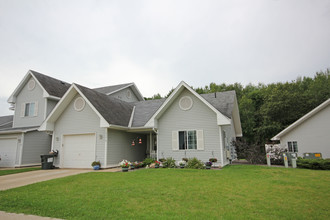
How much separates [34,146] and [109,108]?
7746 mm

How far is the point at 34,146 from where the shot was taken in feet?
55.0

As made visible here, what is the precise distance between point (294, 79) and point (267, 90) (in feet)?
16.7

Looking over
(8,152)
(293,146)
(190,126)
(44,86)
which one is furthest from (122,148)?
(293,146)

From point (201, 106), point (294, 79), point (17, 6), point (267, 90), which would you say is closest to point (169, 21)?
point (201, 106)

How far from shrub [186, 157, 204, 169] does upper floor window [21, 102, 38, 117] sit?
49.7 feet

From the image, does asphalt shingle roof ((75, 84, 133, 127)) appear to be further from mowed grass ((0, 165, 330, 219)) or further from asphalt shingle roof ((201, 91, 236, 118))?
mowed grass ((0, 165, 330, 219))

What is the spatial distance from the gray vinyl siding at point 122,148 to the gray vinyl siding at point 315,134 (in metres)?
12.4

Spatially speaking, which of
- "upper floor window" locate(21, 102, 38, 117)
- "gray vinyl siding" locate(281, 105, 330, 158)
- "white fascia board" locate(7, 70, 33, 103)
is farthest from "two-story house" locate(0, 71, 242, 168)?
"gray vinyl siding" locate(281, 105, 330, 158)

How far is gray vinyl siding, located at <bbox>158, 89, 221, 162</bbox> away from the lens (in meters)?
12.2

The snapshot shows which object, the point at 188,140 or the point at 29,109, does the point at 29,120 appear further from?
the point at 188,140

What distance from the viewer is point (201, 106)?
1273cm

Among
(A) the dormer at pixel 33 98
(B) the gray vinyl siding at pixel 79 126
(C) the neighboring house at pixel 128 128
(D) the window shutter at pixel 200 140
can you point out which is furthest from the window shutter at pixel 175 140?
(A) the dormer at pixel 33 98

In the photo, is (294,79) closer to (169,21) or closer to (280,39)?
(280,39)

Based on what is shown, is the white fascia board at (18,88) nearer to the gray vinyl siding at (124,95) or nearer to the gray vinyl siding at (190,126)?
the gray vinyl siding at (124,95)
